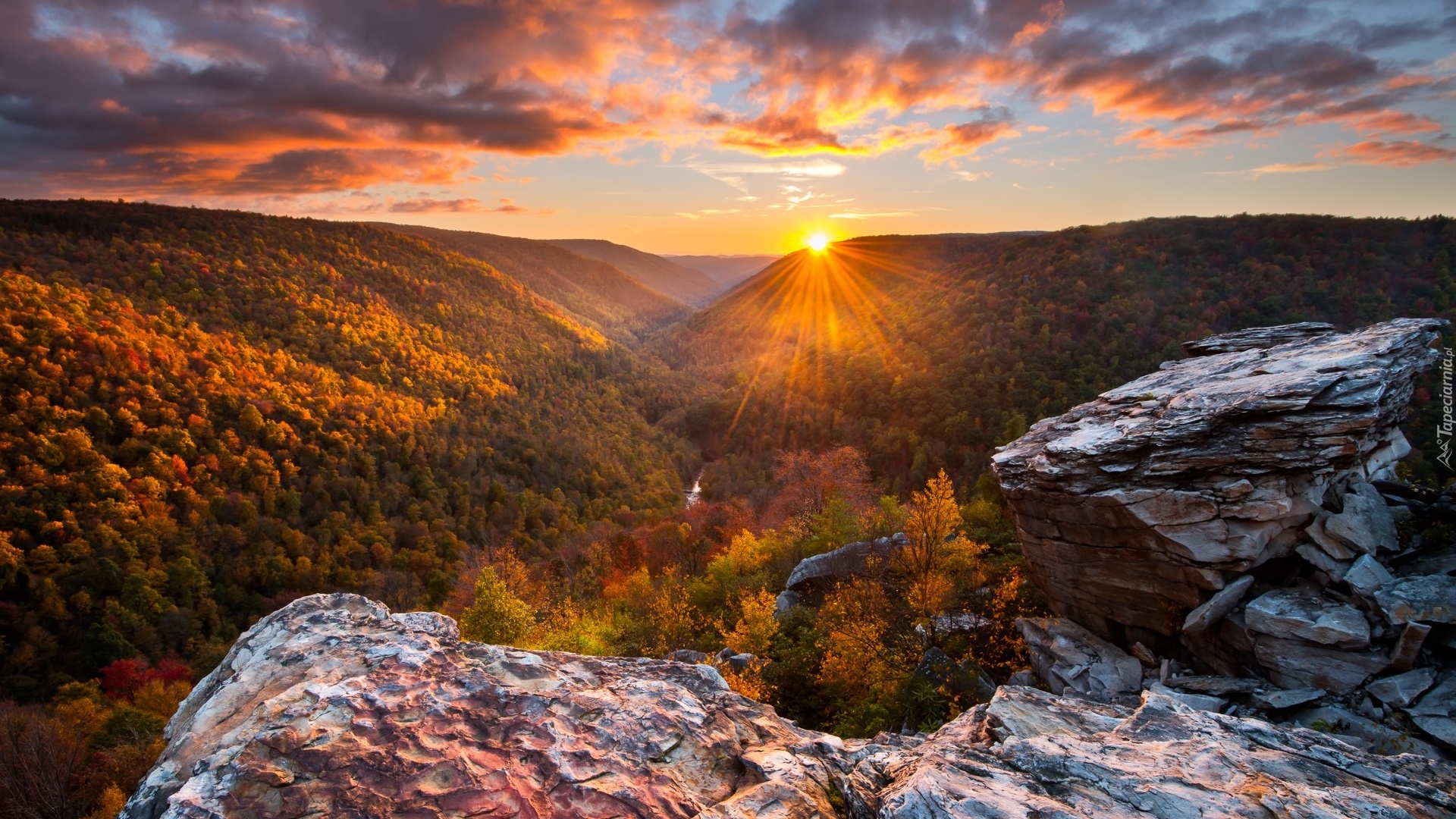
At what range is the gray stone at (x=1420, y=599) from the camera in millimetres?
12734

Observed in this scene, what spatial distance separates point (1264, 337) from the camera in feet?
72.3

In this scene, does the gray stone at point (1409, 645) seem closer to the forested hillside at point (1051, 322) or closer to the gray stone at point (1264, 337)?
the gray stone at point (1264, 337)

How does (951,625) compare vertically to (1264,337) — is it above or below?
below

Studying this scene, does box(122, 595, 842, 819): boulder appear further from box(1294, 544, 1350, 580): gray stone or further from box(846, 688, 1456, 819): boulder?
box(1294, 544, 1350, 580): gray stone

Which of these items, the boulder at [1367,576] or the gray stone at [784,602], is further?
the gray stone at [784,602]

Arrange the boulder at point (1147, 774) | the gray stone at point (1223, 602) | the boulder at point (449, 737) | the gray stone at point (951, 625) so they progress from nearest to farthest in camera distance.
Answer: the boulder at point (449, 737), the boulder at point (1147, 774), the gray stone at point (1223, 602), the gray stone at point (951, 625)

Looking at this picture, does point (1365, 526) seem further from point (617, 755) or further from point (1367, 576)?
point (617, 755)

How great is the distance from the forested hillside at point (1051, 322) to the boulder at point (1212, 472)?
27303mm

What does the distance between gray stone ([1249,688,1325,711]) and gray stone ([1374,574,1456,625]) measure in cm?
246

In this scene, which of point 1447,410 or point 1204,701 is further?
point 1447,410

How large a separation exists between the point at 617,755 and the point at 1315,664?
17.7 m

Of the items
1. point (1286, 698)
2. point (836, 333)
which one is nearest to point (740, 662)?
point (1286, 698)

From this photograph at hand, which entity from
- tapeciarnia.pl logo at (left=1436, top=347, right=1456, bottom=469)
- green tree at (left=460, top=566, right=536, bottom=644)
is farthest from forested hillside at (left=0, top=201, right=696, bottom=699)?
tapeciarnia.pl logo at (left=1436, top=347, right=1456, bottom=469)

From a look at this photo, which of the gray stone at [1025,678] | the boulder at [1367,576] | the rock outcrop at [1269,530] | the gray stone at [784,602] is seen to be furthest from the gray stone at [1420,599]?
the gray stone at [784,602]
